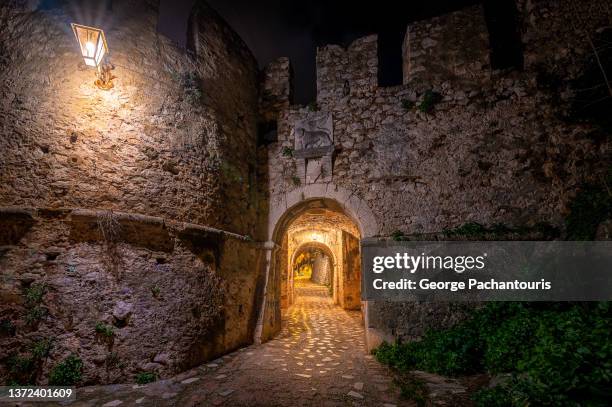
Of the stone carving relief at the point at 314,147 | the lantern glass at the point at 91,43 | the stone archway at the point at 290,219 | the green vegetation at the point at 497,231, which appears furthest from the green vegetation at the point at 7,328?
the green vegetation at the point at 497,231

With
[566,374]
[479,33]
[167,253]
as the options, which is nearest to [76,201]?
[167,253]

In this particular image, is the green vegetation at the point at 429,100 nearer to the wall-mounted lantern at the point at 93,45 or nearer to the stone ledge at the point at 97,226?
the stone ledge at the point at 97,226

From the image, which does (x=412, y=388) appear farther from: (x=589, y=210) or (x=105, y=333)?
(x=589, y=210)

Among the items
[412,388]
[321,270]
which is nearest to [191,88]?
[412,388]

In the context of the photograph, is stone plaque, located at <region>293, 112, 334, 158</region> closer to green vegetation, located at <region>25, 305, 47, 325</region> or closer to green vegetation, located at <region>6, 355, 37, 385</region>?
green vegetation, located at <region>25, 305, 47, 325</region>

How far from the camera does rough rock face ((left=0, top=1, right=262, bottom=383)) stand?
10.8ft

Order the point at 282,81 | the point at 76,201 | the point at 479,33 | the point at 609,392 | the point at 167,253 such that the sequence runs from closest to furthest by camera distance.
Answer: the point at 609,392, the point at 76,201, the point at 167,253, the point at 479,33, the point at 282,81

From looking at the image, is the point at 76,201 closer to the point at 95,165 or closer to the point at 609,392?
the point at 95,165

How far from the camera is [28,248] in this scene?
330cm

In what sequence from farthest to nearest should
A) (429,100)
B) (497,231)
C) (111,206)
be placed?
1. (429,100)
2. (497,231)
3. (111,206)

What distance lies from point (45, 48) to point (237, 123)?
2763mm

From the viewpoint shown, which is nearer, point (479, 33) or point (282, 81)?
point (479, 33)

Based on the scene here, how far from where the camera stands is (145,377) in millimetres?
3418

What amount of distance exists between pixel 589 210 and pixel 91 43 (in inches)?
281
